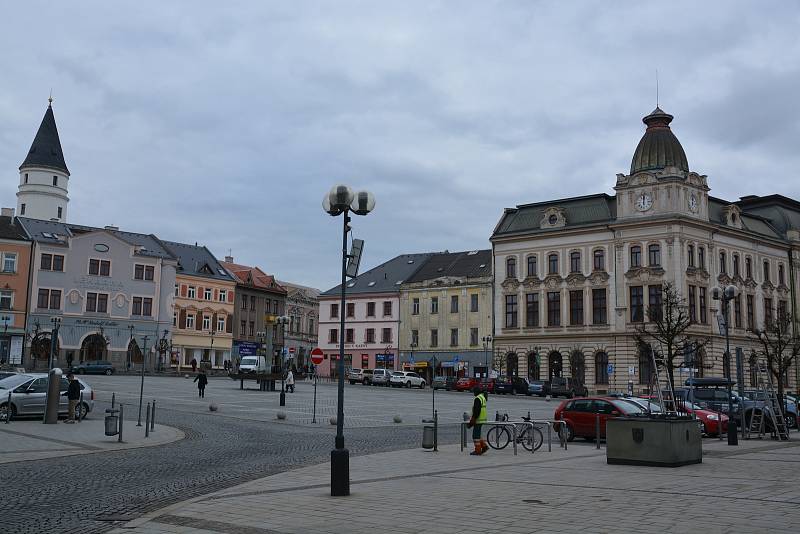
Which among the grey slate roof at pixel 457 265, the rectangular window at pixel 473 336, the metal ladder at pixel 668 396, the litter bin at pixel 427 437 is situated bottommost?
the litter bin at pixel 427 437

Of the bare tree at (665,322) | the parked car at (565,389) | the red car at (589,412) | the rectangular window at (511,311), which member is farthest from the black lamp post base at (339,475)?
the rectangular window at (511,311)

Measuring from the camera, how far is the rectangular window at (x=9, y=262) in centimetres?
7356

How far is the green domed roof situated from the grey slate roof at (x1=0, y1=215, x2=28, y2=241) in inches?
2208

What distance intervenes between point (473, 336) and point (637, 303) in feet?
61.6

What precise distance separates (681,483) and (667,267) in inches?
2192

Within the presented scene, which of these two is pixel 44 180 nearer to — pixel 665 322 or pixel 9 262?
pixel 9 262

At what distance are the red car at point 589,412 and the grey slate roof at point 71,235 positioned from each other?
208 ft

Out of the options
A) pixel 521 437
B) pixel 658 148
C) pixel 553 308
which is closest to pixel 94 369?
pixel 553 308

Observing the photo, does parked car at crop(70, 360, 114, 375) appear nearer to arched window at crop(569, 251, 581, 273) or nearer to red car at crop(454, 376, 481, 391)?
red car at crop(454, 376, 481, 391)

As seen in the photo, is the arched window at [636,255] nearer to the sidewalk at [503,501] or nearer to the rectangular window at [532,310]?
the rectangular window at [532,310]

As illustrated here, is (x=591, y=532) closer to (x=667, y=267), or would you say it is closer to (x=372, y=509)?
(x=372, y=509)

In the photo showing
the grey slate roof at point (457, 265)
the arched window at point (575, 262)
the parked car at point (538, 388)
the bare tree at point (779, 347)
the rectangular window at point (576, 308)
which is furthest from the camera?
the grey slate roof at point (457, 265)

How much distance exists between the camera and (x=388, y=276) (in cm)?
9219

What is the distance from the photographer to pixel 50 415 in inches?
1021
